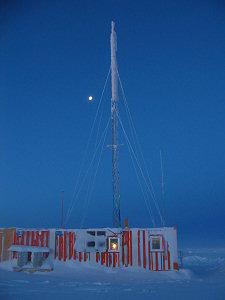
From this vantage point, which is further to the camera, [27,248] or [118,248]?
[118,248]

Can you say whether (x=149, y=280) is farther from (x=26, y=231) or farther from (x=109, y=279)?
(x=26, y=231)

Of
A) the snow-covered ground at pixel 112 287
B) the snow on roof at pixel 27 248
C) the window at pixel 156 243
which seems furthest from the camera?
the snow on roof at pixel 27 248

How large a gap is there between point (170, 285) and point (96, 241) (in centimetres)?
759

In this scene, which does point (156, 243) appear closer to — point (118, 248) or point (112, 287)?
point (118, 248)

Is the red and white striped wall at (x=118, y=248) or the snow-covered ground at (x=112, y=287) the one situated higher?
the red and white striped wall at (x=118, y=248)

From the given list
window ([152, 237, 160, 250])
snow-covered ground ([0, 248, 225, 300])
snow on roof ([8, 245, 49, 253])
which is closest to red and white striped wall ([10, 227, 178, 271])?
window ([152, 237, 160, 250])

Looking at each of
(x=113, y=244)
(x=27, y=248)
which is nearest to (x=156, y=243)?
(x=113, y=244)

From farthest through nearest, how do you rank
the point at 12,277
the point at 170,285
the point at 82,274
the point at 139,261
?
1. the point at 139,261
2. the point at 82,274
3. the point at 12,277
4. the point at 170,285

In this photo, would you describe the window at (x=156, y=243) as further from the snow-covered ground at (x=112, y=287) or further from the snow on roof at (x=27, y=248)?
the snow on roof at (x=27, y=248)

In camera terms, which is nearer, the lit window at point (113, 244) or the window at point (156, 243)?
the window at point (156, 243)

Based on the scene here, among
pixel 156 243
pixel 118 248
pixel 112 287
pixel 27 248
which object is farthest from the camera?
pixel 118 248

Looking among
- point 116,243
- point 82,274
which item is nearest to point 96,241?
point 116,243

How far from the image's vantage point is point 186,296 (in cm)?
1248

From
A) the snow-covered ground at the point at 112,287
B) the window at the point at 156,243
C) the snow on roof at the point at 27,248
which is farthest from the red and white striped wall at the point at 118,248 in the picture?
the snow-covered ground at the point at 112,287
